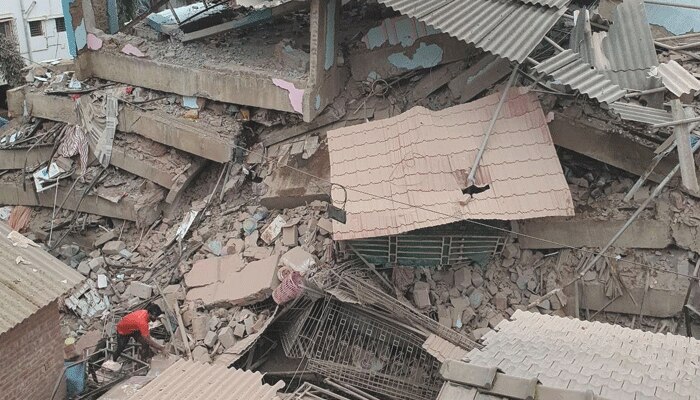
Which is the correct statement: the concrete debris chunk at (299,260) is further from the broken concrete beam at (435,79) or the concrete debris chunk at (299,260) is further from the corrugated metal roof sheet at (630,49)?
the corrugated metal roof sheet at (630,49)

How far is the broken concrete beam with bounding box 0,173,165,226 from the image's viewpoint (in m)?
11.9

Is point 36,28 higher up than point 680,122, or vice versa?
point 680,122

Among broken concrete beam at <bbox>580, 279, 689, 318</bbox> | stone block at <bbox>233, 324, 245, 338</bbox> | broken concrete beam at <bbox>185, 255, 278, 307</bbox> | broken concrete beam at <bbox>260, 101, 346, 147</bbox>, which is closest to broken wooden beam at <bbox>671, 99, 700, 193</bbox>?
broken concrete beam at <bbox>580, 279, 689, 318</bbox>

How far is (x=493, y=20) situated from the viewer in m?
9.34

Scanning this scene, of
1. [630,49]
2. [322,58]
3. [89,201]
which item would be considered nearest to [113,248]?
[89,201]

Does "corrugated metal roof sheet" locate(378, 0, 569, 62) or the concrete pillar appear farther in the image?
the concrete pillar

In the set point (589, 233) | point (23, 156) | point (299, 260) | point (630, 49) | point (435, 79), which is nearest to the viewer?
point (589, 233)

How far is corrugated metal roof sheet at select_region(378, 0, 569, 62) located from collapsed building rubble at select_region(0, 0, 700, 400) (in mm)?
41

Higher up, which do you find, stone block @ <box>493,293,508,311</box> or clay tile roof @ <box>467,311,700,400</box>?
clay tile roof @ <box>467,311,700,400</box>

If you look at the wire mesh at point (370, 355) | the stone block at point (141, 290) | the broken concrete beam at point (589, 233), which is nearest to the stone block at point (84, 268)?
the stone block at point (141, 290)

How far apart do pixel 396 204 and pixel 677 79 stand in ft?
13.6

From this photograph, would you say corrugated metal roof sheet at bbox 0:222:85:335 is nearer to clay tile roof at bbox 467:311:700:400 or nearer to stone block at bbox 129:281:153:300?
stone block at bbox 129:281:153:300

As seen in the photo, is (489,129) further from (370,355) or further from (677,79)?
(370,355)

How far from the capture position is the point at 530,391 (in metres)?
4.39
